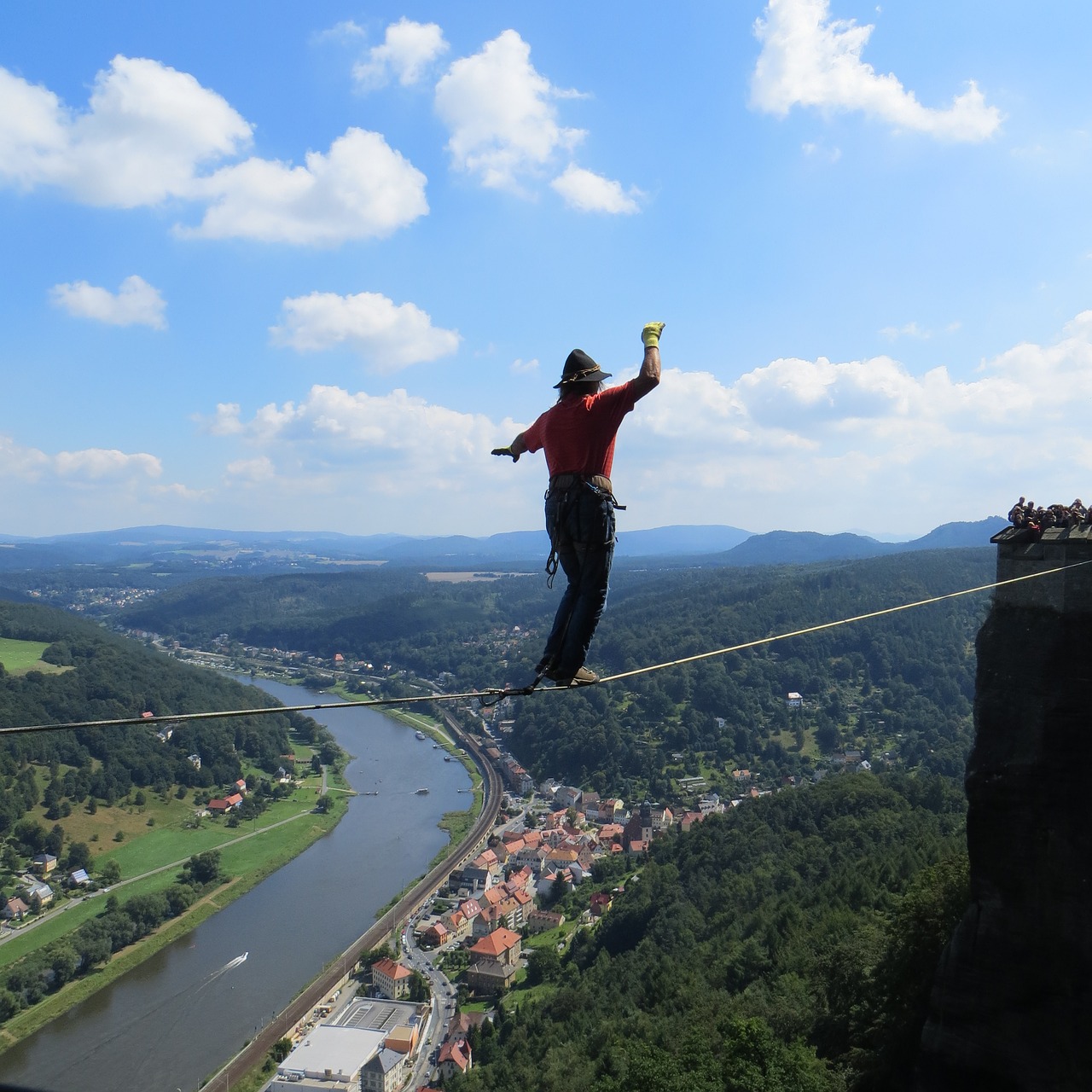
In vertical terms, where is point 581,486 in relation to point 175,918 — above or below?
above

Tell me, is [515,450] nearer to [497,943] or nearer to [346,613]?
[497,943]

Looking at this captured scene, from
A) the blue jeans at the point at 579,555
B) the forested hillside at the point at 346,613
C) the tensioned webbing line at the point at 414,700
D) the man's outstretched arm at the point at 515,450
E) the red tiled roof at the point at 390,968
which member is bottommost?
Result: the red tiled roof at the point at 390,968

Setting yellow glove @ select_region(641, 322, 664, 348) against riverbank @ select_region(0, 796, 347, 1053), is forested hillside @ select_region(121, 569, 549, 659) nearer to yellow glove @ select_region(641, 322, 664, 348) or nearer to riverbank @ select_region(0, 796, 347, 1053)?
riverbank @ select_region(0, 796, 347, 1053)

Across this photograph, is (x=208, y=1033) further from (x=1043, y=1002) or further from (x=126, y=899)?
(x=1043, y=1002)

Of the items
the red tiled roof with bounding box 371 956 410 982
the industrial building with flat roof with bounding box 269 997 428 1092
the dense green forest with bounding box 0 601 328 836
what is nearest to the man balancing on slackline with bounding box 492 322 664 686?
the industrial building with flat roof with bounding box 269 997 428 1092

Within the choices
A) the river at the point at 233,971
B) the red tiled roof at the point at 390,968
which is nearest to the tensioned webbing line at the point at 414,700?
Answer: the river at the point at 233,971

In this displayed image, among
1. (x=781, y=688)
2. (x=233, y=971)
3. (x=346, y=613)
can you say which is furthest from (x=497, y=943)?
(x=346, y=613)

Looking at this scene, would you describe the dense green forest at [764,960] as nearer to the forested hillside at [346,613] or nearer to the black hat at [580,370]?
the black hat at [580,370]
